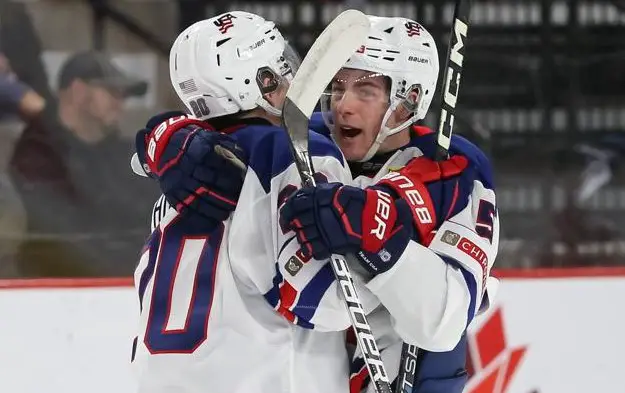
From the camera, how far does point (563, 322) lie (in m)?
3.27

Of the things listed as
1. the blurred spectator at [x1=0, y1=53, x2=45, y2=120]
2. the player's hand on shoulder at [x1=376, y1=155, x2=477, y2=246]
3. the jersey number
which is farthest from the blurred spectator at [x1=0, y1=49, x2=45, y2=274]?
the player's hand on shoulder at [x1=376, y1=155, x2=477, y2=246]

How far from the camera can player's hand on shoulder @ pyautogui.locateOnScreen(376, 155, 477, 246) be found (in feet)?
6.41

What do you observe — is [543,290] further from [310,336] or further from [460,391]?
[310,336]

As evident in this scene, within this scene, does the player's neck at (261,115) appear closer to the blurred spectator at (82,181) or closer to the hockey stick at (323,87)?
the hockey stick at (323,87)

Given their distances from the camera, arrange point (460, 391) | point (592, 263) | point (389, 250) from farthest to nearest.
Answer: point (592, 263) → point (460, 391) → point (389, 250)

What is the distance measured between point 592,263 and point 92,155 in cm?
138

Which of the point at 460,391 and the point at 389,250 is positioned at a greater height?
the point at 389,250

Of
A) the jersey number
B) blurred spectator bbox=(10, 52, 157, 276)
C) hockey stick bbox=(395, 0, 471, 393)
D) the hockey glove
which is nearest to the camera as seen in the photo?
the hockey glove

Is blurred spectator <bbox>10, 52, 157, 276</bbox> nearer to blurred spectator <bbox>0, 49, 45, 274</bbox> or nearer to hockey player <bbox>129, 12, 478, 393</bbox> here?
blurred spectator <bbox>0, 49, 45, 274</bbox>

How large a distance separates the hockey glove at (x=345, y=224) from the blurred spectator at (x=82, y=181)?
1.77 m

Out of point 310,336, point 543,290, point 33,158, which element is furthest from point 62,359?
point 310,336

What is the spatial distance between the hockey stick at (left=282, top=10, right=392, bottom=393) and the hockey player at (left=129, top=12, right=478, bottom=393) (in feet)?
0.10

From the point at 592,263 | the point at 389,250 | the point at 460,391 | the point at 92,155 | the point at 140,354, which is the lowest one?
the point at 592,263

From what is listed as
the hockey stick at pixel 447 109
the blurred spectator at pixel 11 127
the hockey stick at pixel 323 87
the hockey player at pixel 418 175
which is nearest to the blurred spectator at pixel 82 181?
the blurred spectator at pixel 11 127
